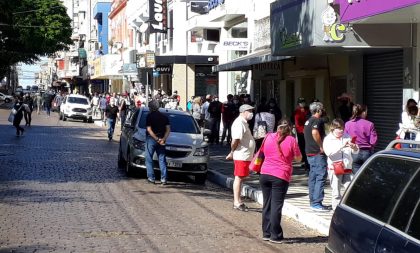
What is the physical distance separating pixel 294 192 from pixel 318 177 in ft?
7.51

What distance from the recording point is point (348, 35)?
16.0m

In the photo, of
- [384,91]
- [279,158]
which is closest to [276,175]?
[279,158]

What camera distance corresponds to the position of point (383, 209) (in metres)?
4.91

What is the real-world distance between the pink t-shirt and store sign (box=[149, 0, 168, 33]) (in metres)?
31.8

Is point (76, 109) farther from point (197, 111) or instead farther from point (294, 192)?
point (294, 192)

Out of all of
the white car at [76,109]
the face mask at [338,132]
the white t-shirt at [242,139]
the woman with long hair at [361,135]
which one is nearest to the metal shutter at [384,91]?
the woman with long hair at [361,135]

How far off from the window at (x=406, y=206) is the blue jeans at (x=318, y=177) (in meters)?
7.00

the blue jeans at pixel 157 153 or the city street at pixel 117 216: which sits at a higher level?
the blue jeans at pixel 157 153

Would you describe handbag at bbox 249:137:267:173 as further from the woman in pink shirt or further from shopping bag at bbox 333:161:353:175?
shopping bag at bbox 333:161:353:175

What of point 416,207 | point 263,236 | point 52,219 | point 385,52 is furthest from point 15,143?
point 416,207

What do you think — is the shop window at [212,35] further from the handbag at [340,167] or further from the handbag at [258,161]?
the handbag at [258,161]

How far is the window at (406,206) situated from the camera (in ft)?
14.8

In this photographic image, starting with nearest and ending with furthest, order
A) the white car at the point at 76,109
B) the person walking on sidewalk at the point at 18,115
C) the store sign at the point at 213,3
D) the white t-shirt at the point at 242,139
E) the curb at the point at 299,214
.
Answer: the curb at the point at 299,214
the white t-shirt at the point at 242,139
the person walking on sidewalk at the point at 18,115
the store sign at the point at 213,3
the white car at the point at 76,109

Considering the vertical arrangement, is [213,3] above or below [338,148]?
above
